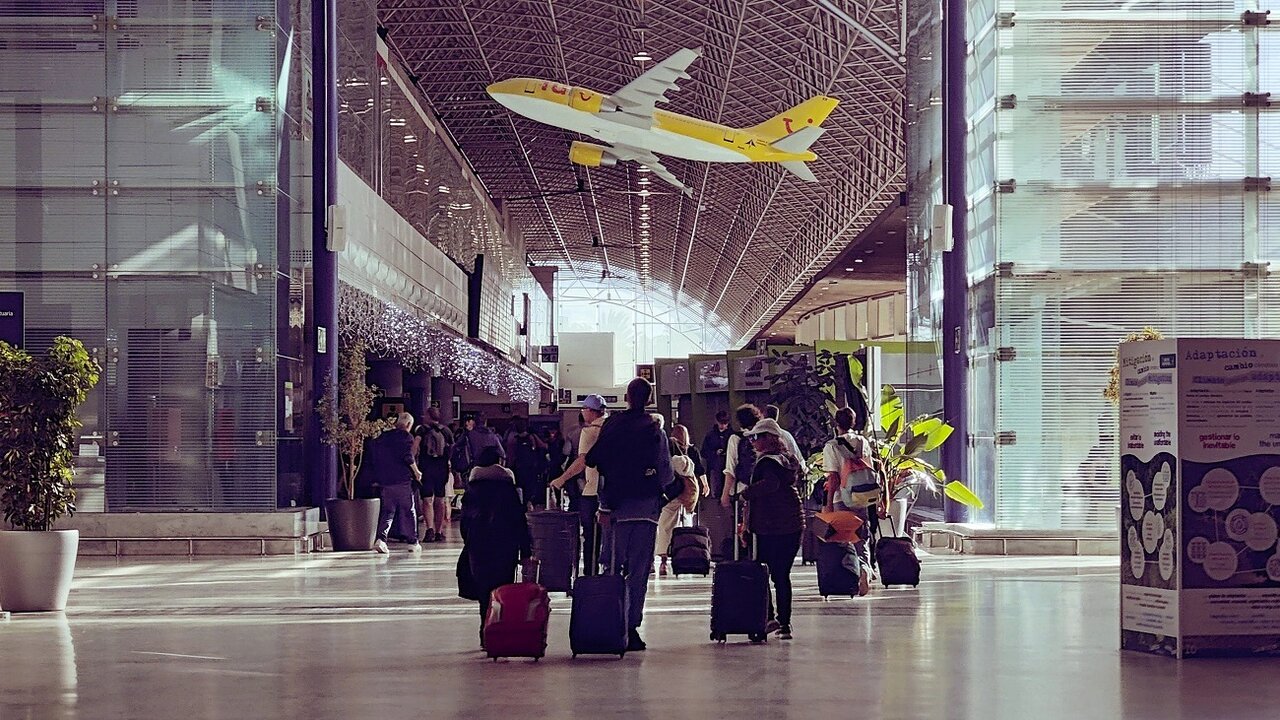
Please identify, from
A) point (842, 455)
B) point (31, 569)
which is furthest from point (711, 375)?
point (31, 569)

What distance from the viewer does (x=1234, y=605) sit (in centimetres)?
920

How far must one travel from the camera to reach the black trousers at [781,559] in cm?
1003

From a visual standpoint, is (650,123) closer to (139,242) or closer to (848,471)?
(139,242)

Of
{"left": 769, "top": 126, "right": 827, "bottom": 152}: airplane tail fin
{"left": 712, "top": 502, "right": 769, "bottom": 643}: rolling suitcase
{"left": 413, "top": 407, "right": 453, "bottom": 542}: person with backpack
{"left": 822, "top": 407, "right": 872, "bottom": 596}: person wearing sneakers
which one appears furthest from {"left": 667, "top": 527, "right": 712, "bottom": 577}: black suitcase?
{"left": 769, "top": 126, "right": 827, "bottom": 152}: airplane tail fin

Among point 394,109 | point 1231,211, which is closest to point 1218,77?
point 1231,211

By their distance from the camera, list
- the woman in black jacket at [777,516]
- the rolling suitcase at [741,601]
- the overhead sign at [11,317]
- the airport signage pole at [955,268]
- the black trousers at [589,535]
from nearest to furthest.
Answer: the rolling suitcase at [741,601], the woman in black jacket at [777,516], the black trousers at [589,535], the overhead sign at [11,317], the airport signage pole at [955,268]

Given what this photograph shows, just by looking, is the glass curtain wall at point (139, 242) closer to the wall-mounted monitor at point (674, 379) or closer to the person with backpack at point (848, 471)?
the person with backpack at point (848, 471)

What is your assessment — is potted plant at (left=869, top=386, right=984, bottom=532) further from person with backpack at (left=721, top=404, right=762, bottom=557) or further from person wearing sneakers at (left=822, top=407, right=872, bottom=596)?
person wearing sneakers at (left=822, top=407, right=872, bottom=596)

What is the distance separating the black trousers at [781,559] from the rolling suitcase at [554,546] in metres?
3.57

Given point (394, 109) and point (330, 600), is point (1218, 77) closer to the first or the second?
point (330, 600)

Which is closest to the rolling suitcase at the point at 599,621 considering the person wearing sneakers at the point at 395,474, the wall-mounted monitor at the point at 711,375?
the person wearing sneakers at the point at 395,474

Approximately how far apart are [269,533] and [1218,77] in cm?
1139

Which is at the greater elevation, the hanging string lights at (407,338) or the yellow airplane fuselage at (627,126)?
the yellow airplane fuselage at (627,126)

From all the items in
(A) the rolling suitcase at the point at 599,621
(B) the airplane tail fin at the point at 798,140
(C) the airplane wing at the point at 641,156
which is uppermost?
(B) the airplane tail fin at the point at 798,140
